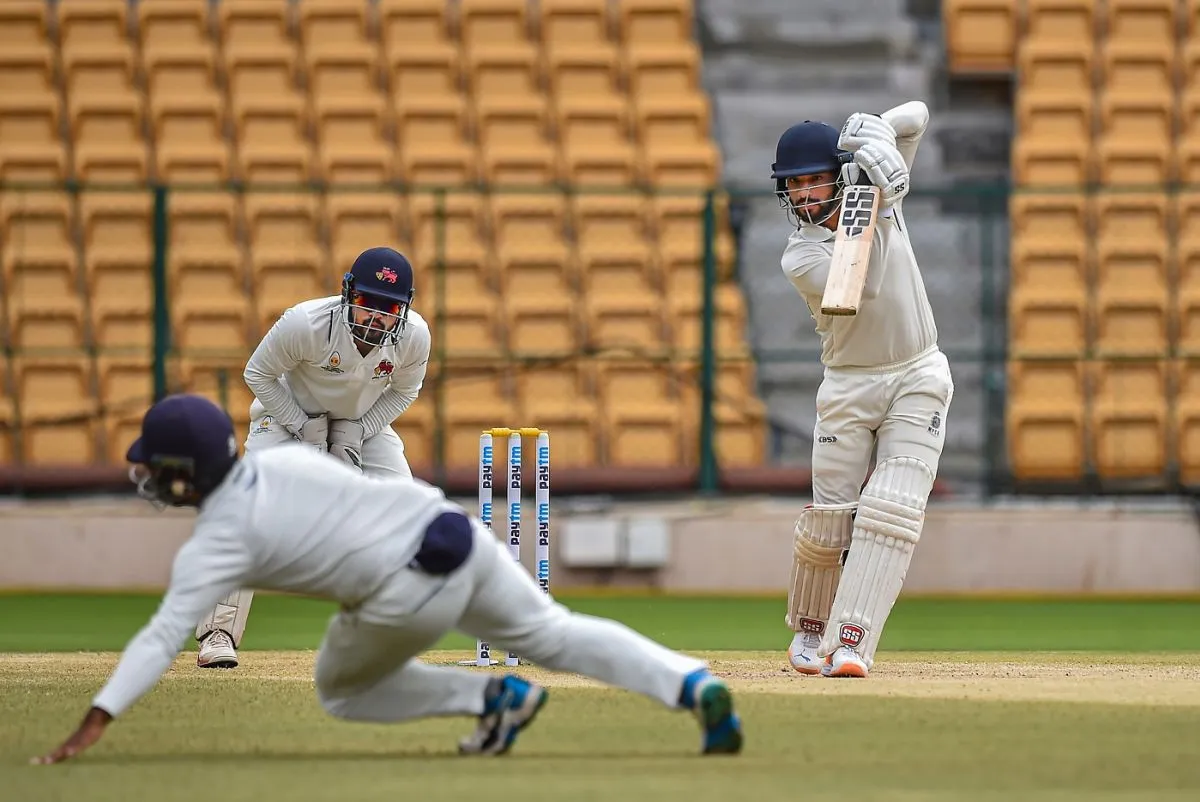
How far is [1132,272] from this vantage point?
43.8 ft

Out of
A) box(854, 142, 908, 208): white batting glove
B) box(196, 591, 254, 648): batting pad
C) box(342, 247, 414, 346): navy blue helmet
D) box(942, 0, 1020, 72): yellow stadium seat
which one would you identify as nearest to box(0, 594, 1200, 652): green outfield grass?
box(196, 591, 254, 648): batting pad

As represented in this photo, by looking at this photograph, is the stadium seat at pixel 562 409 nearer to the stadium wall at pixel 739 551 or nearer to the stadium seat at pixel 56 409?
the stadium wall at pixel 739 551

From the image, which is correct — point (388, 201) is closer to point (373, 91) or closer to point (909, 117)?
point (373, 91)

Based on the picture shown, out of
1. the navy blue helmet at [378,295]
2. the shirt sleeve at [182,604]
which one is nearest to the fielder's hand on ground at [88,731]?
the shirt sleeve at [182,604]

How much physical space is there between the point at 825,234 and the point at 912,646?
2503 millimetres

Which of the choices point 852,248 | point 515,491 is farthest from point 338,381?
point 852,248

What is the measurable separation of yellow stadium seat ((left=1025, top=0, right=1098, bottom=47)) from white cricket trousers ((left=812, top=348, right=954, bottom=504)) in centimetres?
814

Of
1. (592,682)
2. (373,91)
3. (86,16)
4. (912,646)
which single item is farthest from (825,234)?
(86,16)

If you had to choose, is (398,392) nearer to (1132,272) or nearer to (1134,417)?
(1134,417)

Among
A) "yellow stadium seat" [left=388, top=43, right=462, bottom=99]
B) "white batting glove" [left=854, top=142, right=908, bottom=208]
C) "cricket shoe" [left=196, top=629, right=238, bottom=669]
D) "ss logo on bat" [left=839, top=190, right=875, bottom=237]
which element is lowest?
"cricket shoe" [left=196, top=629, right=238, bottom=669]

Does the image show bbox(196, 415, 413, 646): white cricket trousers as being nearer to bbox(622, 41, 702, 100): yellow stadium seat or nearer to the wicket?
the wicket

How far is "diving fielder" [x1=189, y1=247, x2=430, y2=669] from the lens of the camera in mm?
7559

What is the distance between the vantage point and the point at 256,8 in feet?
49.4

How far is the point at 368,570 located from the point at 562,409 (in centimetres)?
742
